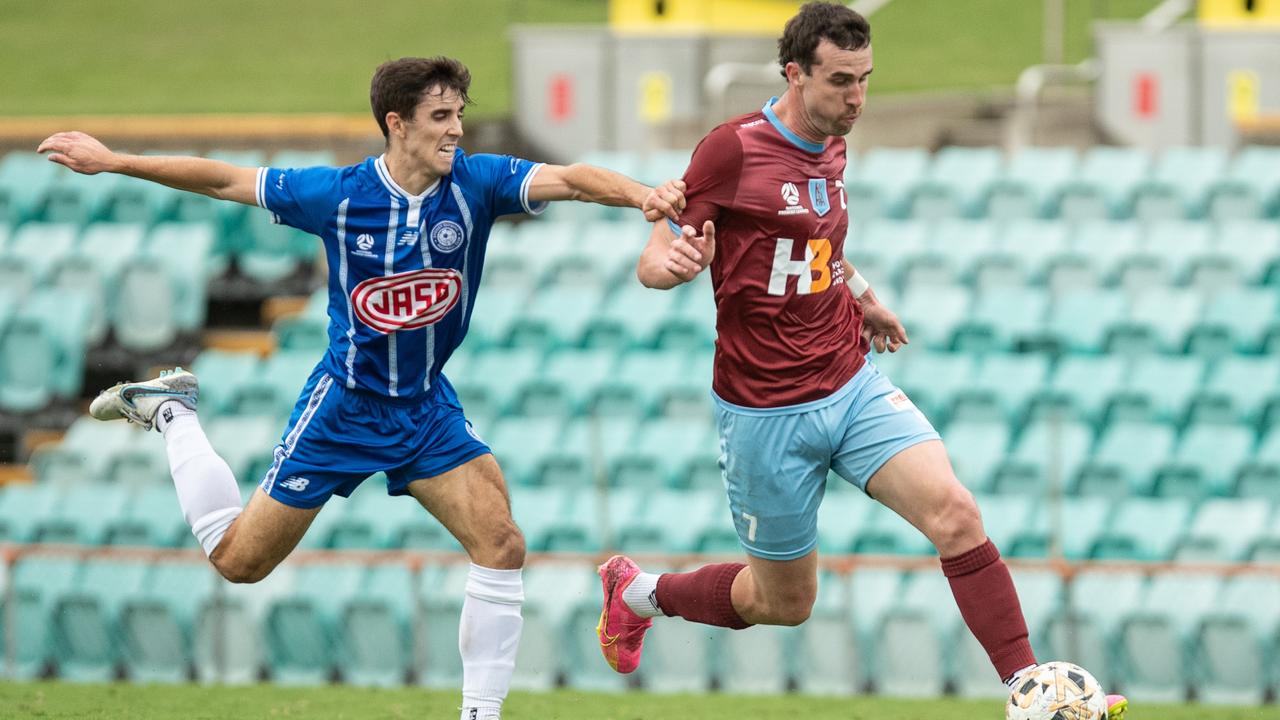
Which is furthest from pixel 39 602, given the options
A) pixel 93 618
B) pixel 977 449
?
pixel 977 449

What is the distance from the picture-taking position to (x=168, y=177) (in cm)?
602

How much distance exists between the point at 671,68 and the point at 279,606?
8.49 m

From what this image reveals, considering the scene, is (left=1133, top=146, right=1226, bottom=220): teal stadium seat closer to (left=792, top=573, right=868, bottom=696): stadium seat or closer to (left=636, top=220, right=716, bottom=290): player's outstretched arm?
(left=792, top=573, right=868, bottom=696): stadium seat

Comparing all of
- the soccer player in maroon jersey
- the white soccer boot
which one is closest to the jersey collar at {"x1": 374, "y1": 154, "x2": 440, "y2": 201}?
the soccer player in maroon jersey

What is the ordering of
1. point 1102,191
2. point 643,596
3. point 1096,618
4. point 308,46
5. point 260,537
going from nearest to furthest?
point 260,537 → point 643,596 → point 1096,618 → point 1102,191 → point 308,46

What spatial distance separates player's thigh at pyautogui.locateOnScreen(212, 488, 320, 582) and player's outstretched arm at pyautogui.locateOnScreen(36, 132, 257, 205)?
1050 millimetres

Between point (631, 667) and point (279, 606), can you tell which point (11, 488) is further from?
point (631, 667)

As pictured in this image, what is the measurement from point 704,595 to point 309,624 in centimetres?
508

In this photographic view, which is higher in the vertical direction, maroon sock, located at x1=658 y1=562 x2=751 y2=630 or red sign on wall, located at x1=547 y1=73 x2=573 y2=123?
red sign on wall, located at x1=547 y1=73 x2=573 y2=123

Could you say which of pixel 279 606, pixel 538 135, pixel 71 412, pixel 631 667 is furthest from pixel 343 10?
pixel 631 667

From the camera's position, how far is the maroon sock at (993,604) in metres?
5.64

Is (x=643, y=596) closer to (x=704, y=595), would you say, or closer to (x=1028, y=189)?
(x=704, y=595)

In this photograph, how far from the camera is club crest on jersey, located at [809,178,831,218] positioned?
229 inches

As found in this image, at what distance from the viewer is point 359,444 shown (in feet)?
20.1
